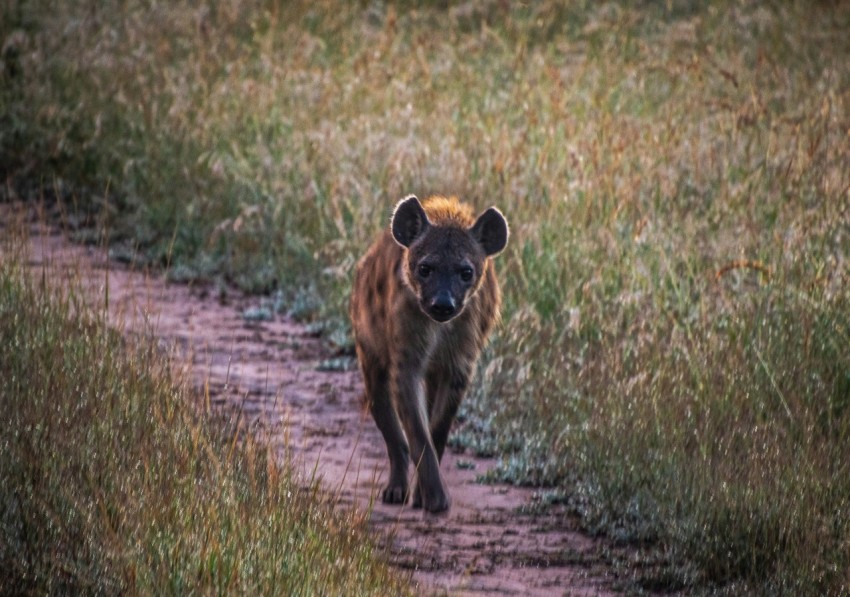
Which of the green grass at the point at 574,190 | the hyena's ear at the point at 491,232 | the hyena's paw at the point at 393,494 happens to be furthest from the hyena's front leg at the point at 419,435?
the hyena's ear at the point at 491,232

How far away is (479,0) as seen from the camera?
12.5m

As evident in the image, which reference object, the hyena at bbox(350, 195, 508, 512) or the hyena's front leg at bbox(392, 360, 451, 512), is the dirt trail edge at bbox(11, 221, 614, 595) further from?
the hyena at bbox(350, 195, 508, 512)

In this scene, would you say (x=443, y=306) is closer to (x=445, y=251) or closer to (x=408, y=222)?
(x=445, y=251)

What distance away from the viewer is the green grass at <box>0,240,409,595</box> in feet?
12.5

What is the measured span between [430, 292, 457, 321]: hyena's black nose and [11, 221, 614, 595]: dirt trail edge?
21.0 inches

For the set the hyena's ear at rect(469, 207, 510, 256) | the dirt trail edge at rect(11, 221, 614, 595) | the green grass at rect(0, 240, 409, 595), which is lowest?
the dirt trail edge at rect(11, 221, 614, 595)

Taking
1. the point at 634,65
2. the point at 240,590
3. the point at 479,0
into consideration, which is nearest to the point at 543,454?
the point at 240,590

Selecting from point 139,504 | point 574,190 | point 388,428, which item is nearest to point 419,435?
point 388,428

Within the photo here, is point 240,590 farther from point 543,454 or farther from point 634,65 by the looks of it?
point 634,65

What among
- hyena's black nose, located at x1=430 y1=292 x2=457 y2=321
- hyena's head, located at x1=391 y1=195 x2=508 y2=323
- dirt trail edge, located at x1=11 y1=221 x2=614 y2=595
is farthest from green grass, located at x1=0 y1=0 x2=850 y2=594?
hyena's black nose, located at x1=430 y1=292 x2=457 y2=321

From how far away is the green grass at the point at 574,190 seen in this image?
5418mm

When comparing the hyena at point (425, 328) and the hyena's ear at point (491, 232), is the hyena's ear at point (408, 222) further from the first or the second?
the hyena's ear at point (491, 232)

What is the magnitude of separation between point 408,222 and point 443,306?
1.74ft

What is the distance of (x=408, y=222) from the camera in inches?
233
